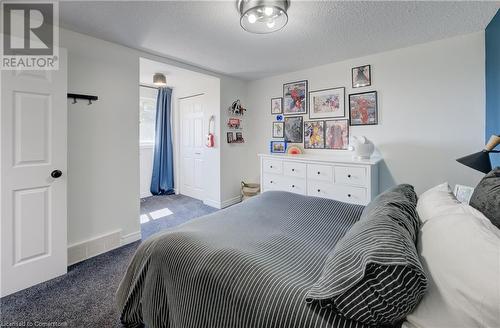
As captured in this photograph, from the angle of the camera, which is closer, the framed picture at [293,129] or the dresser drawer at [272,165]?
the dresser drawer at [272,165]

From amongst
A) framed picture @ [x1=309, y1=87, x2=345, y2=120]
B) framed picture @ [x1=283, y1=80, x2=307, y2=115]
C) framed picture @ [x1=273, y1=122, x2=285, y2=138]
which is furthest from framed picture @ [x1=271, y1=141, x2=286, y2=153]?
framed picture @ [x1=309, y1=87, x2=345, y2=120]

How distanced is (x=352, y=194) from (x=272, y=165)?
4.04ft

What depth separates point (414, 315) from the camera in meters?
0.68

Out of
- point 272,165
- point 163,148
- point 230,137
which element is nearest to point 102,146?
point 230,137

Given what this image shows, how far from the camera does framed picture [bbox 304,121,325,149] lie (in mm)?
3445

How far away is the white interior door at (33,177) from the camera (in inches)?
69.3

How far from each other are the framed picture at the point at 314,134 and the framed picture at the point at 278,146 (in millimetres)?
386

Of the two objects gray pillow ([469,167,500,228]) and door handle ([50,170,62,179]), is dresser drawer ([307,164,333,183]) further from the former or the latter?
door handle ([50,170,62,179])

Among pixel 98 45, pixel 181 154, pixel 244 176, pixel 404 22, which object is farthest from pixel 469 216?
pixel 181 154

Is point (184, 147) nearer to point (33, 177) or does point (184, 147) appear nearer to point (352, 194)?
point (33, 177)

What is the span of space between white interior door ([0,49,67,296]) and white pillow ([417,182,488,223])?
106 inches

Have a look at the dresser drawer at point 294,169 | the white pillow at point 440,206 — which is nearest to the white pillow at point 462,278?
the white pillow at point 440,206

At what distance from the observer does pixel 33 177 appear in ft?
6.17

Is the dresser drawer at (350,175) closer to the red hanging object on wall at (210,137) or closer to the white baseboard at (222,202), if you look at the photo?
the white baseboard at (222,202)
